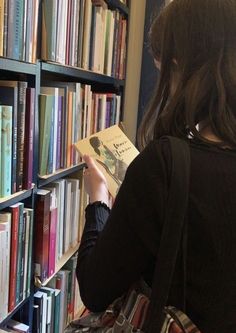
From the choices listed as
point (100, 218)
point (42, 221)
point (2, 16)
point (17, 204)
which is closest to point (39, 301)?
point (42, 221)

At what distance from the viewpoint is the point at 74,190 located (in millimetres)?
1679

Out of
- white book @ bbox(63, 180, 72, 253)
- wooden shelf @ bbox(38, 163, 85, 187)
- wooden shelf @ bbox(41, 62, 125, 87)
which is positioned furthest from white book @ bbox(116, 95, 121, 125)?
white book @ bbox(63, 180, 72, 253)

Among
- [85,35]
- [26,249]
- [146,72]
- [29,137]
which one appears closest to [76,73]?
[85,35]

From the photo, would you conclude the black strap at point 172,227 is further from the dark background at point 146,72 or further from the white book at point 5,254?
the dark background at point 146,72

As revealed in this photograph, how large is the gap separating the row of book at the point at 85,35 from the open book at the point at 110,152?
318 mm

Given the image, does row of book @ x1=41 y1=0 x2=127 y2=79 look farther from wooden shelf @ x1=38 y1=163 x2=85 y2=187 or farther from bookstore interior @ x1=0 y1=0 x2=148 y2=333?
wooden shelf @ x1=38 y1=163 x2=85 y2=187

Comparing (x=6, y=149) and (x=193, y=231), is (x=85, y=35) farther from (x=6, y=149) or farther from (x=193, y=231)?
(x=193, y=231)

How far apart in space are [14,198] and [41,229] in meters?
0.24

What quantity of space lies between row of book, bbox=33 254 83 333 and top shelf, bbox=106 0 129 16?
46.9 inches

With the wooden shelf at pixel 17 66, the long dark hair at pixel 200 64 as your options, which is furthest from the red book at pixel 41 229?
the long dark hair at pixel 200 64

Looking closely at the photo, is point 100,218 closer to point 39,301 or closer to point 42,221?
point 42,221

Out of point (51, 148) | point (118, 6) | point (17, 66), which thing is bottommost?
point (51, 148)

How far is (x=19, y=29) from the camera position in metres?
1.05

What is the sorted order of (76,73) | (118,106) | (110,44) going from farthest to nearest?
1. (118,106)
2. (110,44)
3. (76,73)
